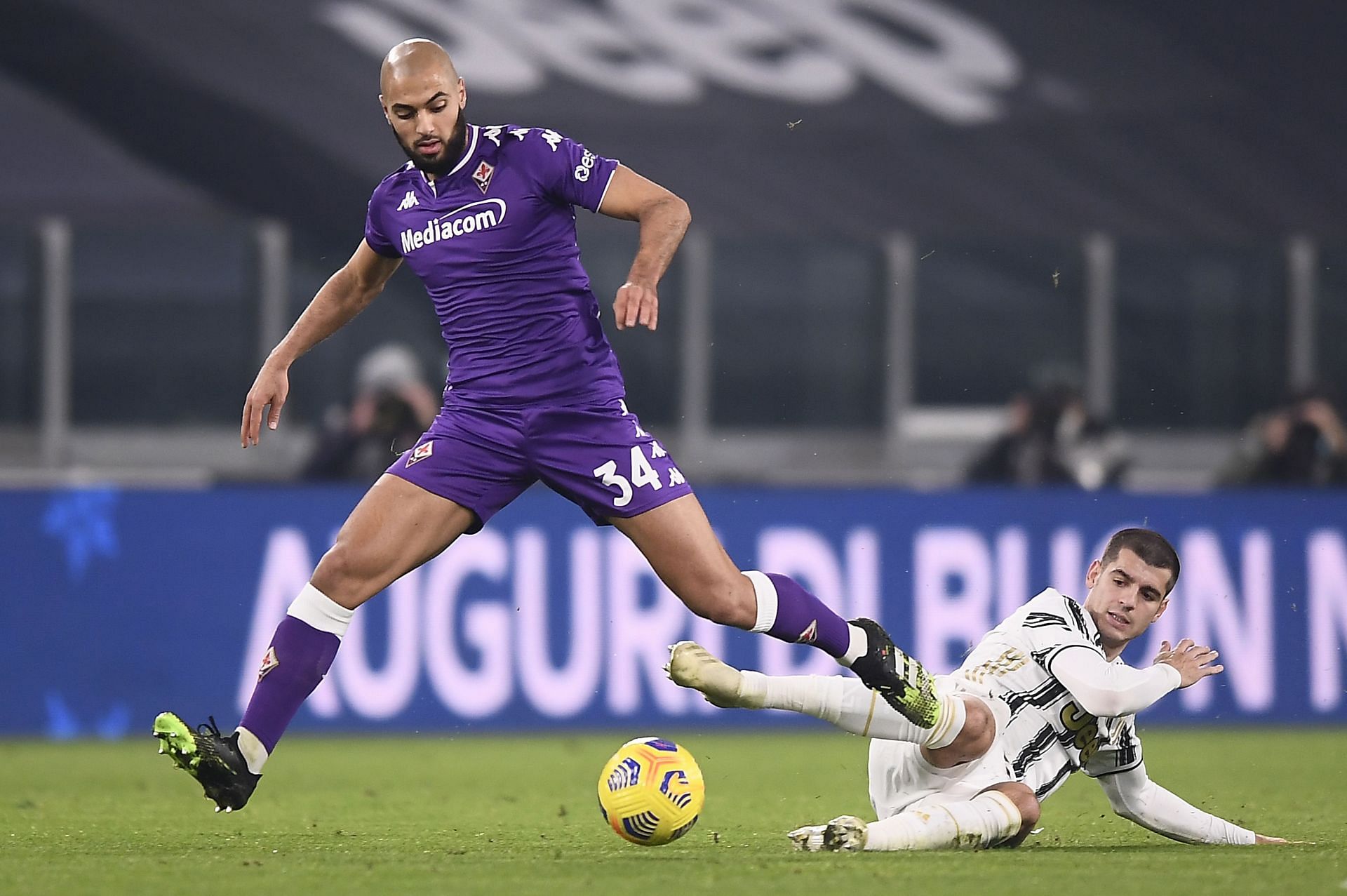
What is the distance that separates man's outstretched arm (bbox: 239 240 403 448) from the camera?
20.2ft

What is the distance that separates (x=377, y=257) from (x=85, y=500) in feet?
16.3

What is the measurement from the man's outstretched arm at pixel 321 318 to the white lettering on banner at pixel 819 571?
15.3 ft

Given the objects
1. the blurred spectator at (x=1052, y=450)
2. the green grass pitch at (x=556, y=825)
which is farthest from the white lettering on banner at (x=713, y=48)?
the green grass pitch at (x=556, y=825)

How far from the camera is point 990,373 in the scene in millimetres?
13734

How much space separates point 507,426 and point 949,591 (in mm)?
5305

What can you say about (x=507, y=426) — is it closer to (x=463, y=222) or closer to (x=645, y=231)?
(x=463, y=222)

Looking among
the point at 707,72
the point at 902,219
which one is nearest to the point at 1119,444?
the point at 902,219

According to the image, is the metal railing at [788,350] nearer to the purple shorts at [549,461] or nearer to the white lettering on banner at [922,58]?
the white lettering on banner at [922,58]

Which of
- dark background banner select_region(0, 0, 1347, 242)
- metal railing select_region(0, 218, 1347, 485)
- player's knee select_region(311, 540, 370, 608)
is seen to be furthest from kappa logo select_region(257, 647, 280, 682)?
dark background banner select_region(0, 0, 1347, 242)

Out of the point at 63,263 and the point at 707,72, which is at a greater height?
the point at 707,72

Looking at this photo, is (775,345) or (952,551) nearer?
(952,551)

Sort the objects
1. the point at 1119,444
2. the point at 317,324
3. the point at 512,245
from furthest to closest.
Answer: the point at 1119,444, the point at 317,324, the point at 512,245

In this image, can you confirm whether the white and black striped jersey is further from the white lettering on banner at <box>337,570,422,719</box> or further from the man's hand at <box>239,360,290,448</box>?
the white lettering on banner at <box>337,570,422,719</box>

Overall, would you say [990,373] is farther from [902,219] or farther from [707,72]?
[707,72]
